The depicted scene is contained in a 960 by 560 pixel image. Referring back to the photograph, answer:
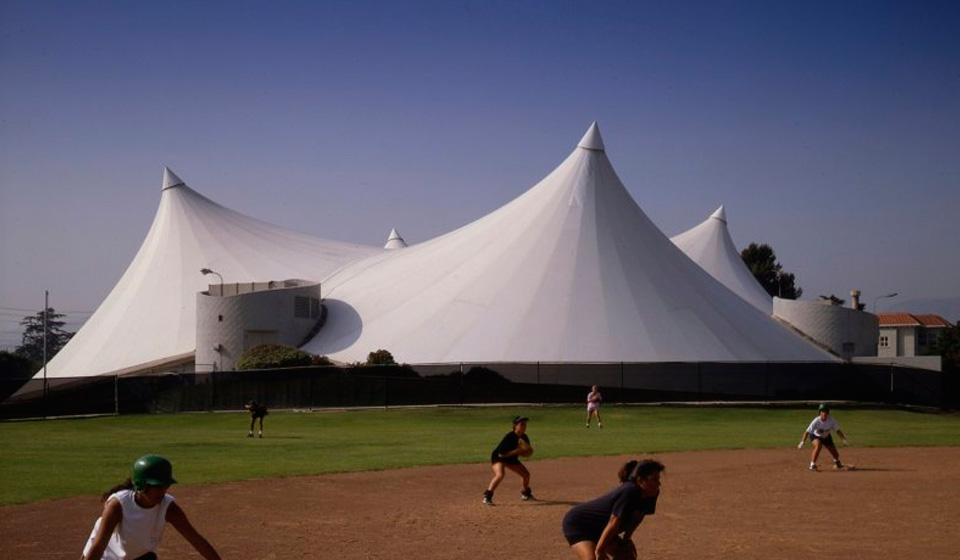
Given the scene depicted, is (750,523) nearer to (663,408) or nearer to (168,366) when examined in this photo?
(663,408)

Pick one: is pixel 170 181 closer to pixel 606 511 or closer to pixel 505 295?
pixel 505 295

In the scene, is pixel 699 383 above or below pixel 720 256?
below

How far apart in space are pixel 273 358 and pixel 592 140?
1821 cm

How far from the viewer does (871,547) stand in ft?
39.3

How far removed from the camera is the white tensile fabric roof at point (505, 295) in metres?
44.3

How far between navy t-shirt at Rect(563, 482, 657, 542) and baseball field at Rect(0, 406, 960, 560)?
11.4ft

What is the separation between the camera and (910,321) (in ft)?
352

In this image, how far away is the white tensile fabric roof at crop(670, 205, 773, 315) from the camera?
2640 inches

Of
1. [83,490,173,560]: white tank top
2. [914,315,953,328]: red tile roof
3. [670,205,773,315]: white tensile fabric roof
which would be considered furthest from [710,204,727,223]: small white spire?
[83,490,173,560]: white tank top

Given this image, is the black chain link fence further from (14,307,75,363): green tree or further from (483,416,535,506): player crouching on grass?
(14,307,75,363): green tree

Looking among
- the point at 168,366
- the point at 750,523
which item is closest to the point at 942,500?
the point at 750,523

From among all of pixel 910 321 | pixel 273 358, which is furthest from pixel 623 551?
pixel 910 321

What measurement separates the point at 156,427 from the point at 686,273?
81.8 ft

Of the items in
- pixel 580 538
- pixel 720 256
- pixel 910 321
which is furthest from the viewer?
pixel 910 321
